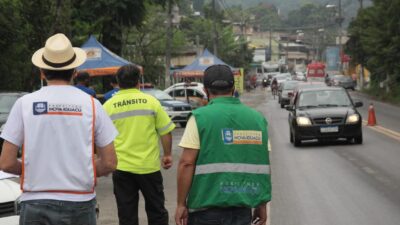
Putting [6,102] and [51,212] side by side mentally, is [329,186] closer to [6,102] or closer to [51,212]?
[51,212]

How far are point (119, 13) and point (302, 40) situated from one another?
484 ft

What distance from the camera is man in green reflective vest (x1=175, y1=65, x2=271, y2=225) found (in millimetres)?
5039

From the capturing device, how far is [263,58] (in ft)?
521

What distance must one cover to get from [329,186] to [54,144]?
8.60 m

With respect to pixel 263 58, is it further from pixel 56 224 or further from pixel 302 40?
pixel 56 224

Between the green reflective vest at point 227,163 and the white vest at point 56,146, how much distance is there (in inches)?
28.8

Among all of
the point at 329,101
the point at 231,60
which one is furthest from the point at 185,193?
the point at 231,60

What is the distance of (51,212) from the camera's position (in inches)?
186

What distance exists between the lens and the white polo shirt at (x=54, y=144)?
475 cm

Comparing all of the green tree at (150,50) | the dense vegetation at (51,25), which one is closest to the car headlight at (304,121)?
the dense vegetation at (51,25)

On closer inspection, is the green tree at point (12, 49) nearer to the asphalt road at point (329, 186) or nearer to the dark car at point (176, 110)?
the dark car at point (176, 110)

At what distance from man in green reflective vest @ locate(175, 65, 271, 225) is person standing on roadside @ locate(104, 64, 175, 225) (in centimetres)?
238

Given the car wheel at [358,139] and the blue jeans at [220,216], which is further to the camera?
the car wheel at [358,139]

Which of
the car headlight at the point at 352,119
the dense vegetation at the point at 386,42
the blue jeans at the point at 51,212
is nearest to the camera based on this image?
the blue jeans at the point at 51,212
